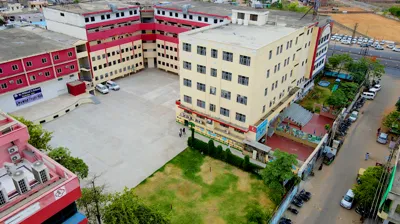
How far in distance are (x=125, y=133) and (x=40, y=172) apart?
23.5 m

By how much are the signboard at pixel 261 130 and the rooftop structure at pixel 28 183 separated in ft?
76.9

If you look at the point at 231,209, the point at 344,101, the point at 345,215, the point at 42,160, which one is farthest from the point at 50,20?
the point at 345,215

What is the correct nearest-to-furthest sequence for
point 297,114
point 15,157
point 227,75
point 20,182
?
1. point 20,182
2. point 15,157
3. point 227,75
4. point 297,114

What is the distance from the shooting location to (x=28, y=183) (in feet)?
59.0

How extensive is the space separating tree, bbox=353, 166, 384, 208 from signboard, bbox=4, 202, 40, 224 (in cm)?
2725

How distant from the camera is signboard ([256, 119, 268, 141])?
37287 mm

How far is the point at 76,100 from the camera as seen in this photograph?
48.9 meters

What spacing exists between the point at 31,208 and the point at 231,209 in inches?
738

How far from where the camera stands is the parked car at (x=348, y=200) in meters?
30.7

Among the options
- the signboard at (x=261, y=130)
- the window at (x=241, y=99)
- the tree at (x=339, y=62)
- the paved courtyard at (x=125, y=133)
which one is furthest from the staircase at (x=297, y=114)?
the tree at (x=339, y=62)

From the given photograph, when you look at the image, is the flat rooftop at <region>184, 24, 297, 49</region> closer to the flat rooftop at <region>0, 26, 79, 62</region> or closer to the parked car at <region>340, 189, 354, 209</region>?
the parked car at <region>340, 189, 354, 209</region>

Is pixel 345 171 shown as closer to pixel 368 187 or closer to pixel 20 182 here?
pixel 368 187

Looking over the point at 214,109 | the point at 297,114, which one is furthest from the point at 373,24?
the point at 214,109

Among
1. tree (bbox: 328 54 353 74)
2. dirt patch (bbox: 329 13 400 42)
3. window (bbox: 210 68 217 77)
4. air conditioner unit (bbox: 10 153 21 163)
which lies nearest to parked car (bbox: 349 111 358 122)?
tree (bbox: 328 54 353 74)
